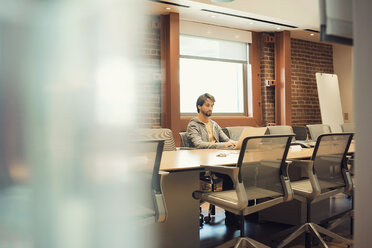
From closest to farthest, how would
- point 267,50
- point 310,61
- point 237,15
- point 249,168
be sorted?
point 249,168, point 237,15, point 267,50, point 310,61

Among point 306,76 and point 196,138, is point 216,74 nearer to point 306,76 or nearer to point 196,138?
point 306,76

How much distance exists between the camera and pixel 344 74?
28.1 ft

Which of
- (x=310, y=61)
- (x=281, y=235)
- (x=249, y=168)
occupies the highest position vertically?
(x=310, y=61)

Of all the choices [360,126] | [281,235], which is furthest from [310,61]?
[360,126]

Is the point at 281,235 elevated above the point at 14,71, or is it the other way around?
the point at 14,71

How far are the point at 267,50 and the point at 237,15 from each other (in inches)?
58.3

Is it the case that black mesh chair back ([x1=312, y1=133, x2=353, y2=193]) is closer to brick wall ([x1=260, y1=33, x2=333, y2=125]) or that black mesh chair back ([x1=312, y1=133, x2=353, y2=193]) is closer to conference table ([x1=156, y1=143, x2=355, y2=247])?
conference table ([x1=156, y1=143, x2=355, y2=247])

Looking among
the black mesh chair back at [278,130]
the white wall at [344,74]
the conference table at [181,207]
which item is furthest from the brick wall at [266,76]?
the conference table at [181,207]

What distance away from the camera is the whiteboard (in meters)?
7.63

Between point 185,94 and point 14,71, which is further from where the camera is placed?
point 185,94

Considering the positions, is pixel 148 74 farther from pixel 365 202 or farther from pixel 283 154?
pixel 283 154

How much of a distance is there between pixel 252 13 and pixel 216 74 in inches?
52.7

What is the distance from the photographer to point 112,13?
1.95 ft

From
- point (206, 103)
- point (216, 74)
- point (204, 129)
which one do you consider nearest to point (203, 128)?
point (204, 129)
